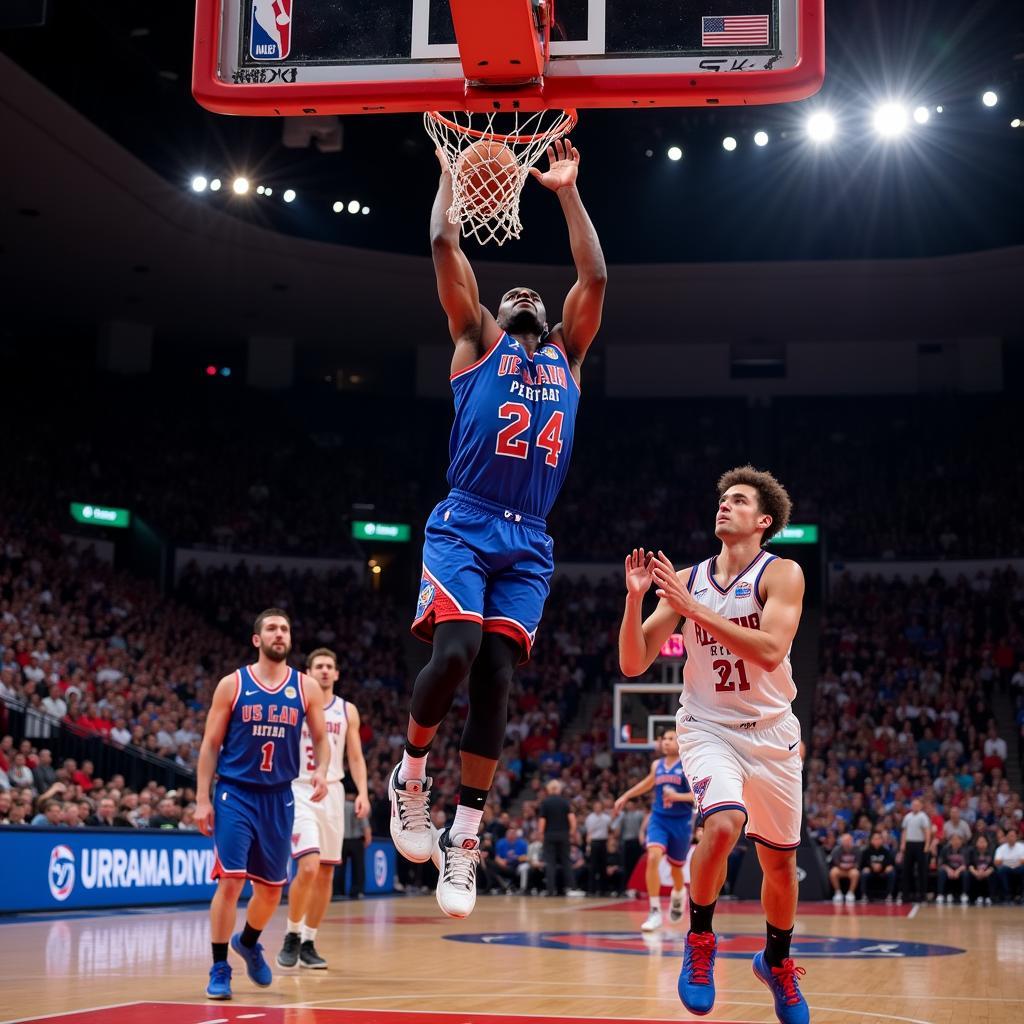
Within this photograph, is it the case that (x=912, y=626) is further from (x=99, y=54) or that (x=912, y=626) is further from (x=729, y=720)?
(x=729, y=720)

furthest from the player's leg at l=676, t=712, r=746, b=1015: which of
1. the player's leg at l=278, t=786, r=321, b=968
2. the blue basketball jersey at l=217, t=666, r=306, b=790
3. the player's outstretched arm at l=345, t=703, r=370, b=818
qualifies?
the player's leg at l=278, t=786, r=321, b=968

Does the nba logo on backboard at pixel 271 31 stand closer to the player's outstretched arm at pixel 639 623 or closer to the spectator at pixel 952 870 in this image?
the player's outstretched arm at pixel 639 623

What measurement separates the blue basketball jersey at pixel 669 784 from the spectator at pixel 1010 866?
30.5ft

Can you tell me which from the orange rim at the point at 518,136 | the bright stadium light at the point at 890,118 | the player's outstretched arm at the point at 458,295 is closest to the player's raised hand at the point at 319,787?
the player's outstretched arm at the point at 458,295

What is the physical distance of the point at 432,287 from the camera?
29.7 meters

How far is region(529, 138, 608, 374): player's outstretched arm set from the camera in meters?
6.66

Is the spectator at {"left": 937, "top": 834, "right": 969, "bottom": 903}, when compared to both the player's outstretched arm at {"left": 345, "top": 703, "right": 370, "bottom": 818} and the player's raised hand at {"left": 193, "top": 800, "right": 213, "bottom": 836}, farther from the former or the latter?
the player's raised hand at {"left": 193, "top": 800, "right": 213, "bottom": 836}

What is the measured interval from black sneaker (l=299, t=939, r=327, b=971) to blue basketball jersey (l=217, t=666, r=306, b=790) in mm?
1967

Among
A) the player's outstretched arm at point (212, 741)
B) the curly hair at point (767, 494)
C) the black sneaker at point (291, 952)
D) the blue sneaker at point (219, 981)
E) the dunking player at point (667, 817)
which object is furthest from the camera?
the dunking player at point (667, 817)

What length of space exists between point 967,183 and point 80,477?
1954 cm

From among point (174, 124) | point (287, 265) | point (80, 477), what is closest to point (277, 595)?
point (80, 477)

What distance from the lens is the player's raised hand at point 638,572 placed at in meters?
6.45

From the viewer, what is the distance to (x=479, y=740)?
608 cm

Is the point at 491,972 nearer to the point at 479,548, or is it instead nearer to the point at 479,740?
the point at 479,740
